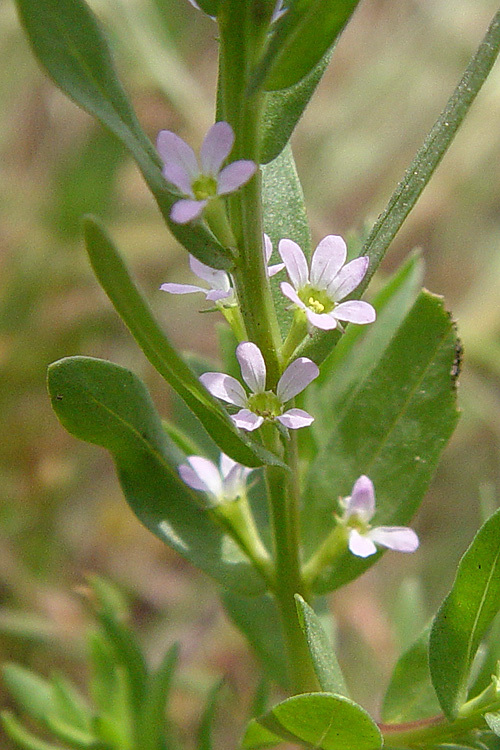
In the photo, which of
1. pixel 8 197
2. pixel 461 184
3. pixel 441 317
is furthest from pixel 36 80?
pixel 441 317

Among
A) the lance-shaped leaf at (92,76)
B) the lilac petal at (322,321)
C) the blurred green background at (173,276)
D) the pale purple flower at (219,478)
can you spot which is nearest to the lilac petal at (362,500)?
the pale purple flower at (219,478)

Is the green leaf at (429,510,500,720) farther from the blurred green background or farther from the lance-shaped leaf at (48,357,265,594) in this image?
the blurred green background

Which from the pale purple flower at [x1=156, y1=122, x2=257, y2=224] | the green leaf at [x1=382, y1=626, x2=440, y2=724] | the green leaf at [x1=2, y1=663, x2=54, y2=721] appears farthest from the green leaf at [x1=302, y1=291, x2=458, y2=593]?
the green leaf at [x1=2, y1=663, x2=54, y2=721]

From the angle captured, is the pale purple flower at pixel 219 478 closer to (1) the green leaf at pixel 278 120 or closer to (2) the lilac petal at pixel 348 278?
(2) the lilac petal at pixel 348 278

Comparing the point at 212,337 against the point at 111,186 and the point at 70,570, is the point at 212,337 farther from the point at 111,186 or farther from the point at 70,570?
the point at 70,570

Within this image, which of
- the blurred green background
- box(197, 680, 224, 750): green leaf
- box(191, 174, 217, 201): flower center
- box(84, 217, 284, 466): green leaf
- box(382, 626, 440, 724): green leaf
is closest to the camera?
box(84, 217, 284, 466): green leaf
